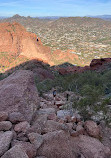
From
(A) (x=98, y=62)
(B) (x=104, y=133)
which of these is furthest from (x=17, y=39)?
(B) (x=104, y=133)

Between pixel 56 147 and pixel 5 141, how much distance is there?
982mm

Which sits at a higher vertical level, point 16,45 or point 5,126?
point 16,45

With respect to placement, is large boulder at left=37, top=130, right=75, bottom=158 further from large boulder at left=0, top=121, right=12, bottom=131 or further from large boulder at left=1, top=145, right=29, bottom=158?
large boulder at left=0, top=121, right=12, bottom=131

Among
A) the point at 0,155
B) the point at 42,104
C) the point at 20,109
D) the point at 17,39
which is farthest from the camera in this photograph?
the point at 17,39

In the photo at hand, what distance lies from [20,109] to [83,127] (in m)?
1.84

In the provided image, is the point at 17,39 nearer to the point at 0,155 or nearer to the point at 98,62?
the point at 98,62

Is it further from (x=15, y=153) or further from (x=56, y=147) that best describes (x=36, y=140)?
(x=15, y=153)

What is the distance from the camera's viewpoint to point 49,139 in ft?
9.82

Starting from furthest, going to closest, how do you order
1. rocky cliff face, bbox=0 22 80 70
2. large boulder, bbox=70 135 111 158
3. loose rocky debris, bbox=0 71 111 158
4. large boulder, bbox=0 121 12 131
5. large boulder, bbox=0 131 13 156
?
1. rocky cliff face, bbox=0 22 80 70
2. large boulder, bbox=70 135 111 158
3. large boulder, bbox=0 121 12 131
4. loose rocky debris, bbox=0 71 111 158
5. large boulder, bbox=0 131 13 156

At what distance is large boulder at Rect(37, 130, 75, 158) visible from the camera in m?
2.81

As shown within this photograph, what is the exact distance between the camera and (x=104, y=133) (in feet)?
13.9

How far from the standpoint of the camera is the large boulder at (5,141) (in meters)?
2.49

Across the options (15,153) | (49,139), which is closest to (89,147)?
(49,139)

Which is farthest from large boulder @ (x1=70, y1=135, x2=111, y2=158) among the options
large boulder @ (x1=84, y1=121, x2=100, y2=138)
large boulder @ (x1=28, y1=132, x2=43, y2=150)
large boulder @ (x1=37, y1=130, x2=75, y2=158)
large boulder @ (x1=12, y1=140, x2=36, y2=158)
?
large boulder @ (x1=12, y1=140, x2=36, y2=158)
